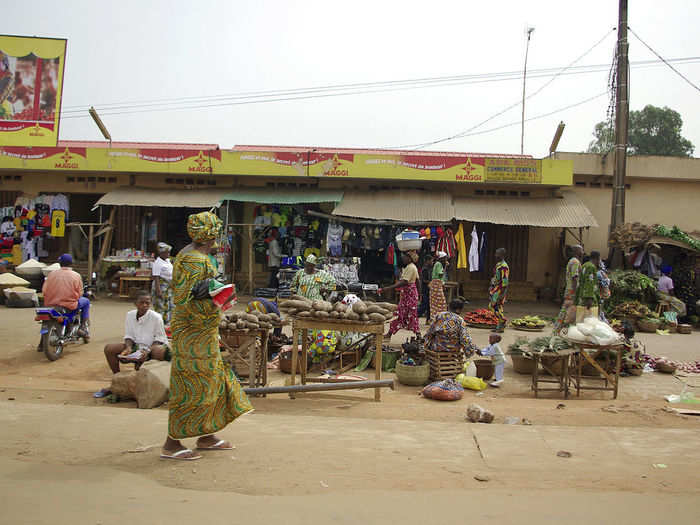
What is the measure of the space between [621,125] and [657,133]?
25.3m

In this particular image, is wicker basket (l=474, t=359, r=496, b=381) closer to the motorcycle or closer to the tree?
the motorcycle

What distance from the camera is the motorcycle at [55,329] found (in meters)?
8.20

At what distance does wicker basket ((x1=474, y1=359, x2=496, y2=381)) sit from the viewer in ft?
25.4

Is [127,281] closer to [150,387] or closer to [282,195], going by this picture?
[282,195]

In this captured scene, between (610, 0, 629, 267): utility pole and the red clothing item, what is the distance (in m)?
12.9

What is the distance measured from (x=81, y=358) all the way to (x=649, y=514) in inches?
311

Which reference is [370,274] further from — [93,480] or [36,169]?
[93,480]

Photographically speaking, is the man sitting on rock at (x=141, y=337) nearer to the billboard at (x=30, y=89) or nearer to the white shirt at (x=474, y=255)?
the white shirt at (x=474, y=255)

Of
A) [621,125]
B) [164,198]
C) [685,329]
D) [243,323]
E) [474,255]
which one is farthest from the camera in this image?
[164,198]

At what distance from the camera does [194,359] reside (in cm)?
402

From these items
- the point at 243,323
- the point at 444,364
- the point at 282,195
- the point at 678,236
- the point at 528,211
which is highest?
the point at 282,195

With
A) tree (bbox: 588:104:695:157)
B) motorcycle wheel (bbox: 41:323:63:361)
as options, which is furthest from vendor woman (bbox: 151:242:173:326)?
tree (bbox: 588:104:695:157)

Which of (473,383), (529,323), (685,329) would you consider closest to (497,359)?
(473,383)

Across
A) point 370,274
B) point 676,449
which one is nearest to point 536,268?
point 370,274
